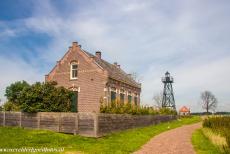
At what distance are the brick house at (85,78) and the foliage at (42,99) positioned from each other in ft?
25.2

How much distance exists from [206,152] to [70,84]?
22.9 meters

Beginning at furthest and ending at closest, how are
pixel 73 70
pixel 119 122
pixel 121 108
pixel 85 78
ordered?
pixel 73 70, pixel 85 78, pixel 121 108, pixel 119 122

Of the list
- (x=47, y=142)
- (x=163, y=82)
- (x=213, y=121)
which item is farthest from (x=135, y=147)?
(x=163, y=82)

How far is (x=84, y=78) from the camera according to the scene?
32531 mm

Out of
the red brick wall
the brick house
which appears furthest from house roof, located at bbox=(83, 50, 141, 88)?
the red brick wall

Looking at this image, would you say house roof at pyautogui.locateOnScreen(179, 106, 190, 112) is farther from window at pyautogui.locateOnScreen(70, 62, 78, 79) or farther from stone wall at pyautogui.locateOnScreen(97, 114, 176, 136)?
window at pyautogui.locateOnScreen(70, 62, 78, 79)

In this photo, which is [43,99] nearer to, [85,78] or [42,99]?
[42,99]

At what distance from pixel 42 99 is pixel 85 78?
37.5 ft

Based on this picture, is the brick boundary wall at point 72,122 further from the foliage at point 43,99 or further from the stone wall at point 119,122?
the foliage at point 43,99

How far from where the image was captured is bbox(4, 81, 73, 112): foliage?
20.5 metres

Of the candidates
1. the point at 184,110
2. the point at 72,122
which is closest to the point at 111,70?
the point at 72,122

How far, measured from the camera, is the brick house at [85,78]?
104 feet

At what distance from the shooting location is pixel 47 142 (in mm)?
14562

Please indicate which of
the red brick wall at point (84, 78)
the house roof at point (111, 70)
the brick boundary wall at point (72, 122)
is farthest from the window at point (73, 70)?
the brick boundary wall at point (72, 122)
